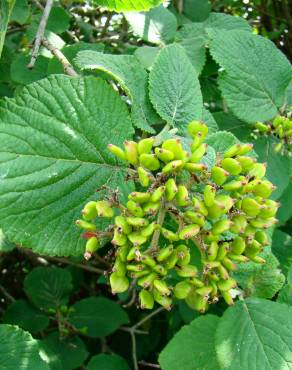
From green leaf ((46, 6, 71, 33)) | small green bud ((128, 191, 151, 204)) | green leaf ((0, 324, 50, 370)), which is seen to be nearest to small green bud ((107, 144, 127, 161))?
small green bud ((128, 191, 151, 204))

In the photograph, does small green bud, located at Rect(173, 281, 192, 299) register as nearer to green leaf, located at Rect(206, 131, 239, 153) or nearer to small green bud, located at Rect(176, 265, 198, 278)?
small green bud, located at Rect(176, 265, 198, 278)

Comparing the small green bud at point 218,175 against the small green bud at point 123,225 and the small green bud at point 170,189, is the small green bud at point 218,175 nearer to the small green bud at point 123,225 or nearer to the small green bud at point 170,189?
the small green bud at point 170,189

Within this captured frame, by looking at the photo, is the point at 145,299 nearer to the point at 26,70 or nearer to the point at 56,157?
the point at 56,157

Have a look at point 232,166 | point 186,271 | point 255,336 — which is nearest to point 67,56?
point 232,166

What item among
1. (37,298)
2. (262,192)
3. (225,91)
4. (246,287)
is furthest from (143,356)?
(262,192)

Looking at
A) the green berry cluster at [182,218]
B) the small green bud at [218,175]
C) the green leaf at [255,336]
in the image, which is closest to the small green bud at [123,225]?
the green berry cluster at [182,218]

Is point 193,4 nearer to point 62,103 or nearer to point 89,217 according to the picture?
point 62,103
